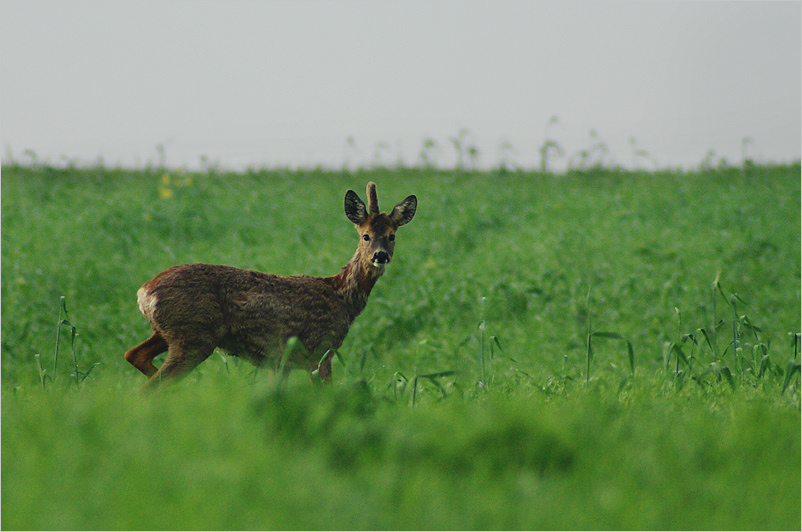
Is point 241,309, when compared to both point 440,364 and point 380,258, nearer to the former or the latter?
point 380,258

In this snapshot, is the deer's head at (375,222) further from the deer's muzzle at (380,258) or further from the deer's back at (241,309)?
the deer's back at (241,309)

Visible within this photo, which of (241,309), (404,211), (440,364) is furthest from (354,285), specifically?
(440,364)

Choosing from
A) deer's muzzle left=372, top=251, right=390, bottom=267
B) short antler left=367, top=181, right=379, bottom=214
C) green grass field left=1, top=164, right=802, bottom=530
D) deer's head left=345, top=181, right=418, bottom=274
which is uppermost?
short antler left=367, top=181, right=379, bottom=214

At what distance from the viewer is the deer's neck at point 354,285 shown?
5.62 meters

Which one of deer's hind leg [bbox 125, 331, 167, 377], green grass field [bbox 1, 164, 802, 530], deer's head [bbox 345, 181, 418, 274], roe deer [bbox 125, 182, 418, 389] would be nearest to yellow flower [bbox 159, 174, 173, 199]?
green grass field [bbox 1, 164, 802, 530]

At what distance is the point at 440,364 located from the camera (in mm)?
8508

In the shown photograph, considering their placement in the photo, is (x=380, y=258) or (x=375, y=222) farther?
(x=375, y=222)

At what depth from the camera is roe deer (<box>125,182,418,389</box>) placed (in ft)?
16.5

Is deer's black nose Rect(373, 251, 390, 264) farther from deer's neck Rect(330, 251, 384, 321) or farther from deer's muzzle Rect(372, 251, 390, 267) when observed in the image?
deer's neck Rect(330, 251, 384, 321)

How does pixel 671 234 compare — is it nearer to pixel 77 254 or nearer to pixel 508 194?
pixel 508 194

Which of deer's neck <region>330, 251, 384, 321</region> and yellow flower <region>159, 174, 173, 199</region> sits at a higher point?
yellow flower <region>159, 174, 173, 199</region>

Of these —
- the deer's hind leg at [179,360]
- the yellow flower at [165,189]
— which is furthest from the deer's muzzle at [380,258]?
the yellow flower at [165,189]

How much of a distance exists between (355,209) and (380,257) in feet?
1.27

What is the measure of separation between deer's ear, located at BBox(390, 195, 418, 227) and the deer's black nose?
0.30 meters
